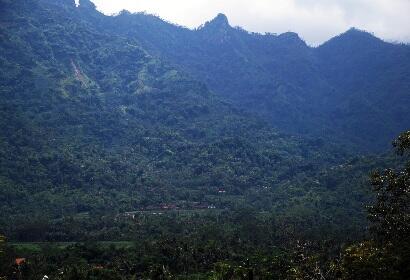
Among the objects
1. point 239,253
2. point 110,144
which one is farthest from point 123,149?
point 239,253

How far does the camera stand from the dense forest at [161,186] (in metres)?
61.5

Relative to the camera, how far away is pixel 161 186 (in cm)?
12912

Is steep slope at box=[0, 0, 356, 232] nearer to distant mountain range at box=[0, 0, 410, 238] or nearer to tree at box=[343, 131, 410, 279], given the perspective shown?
distant mountain range at box=[0, 0, 410, 238]

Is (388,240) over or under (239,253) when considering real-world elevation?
over

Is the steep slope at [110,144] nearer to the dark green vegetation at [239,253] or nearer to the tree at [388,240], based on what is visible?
the dark green vegetation at [239,253]

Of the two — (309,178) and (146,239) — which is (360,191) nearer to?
(309,178)

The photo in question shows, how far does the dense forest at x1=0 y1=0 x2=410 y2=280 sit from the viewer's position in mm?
61500

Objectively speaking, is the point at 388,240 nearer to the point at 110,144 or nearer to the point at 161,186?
the point at 161,186

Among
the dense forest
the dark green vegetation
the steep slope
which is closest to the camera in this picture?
the dark green vegetation

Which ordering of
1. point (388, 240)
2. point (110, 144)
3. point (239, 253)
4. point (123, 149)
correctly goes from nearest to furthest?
point (388, 240) → point (239, 253) → point (123, 149) → point (110, 144)

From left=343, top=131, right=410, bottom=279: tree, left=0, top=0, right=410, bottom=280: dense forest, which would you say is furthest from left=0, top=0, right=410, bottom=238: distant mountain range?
left=343, top=131, right=410, bottom=279: tree

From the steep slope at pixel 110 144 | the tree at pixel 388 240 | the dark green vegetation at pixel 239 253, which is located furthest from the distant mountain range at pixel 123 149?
the tree at pixel 388 240

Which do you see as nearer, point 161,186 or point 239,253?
point 239,253

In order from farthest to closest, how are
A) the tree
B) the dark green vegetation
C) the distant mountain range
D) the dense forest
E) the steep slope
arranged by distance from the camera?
the steep slope → the distant mountain range → the dense forest → the dark green vegetation → the tree
